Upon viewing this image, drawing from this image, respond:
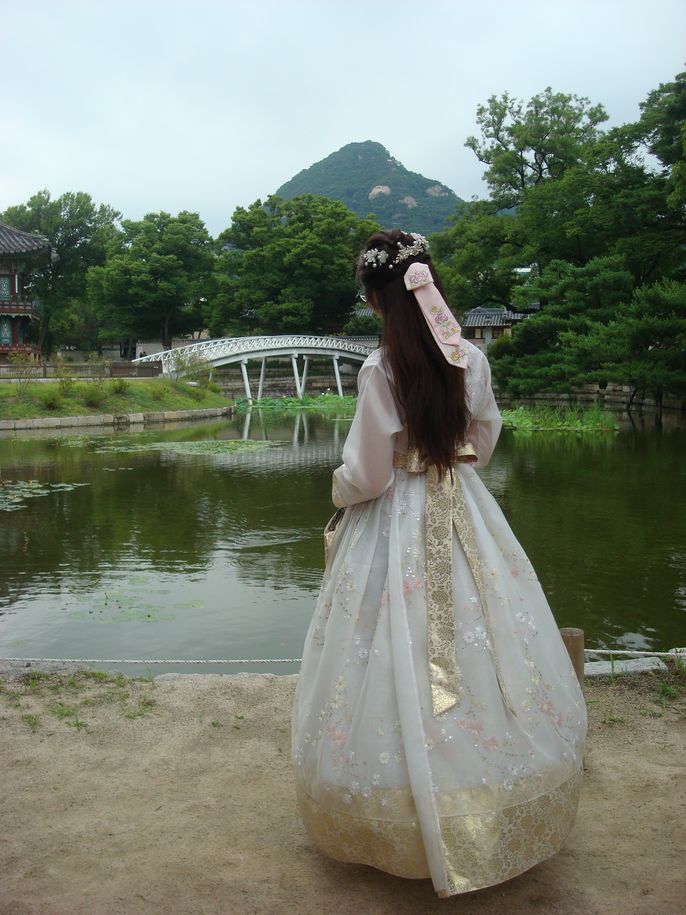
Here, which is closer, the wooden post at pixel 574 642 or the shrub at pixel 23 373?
the wooden post at pixel 574 642

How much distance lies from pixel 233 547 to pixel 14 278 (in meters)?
25.3

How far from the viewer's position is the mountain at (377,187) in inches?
3339

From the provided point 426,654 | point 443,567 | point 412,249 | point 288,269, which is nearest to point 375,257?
point 412,249

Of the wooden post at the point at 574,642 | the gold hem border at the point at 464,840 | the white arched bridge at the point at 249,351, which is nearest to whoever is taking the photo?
the gold hem border at the point at 464,840

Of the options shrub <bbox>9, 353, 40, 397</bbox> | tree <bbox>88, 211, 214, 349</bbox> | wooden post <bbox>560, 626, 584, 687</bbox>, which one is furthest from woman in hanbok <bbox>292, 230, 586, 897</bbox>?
tree <bbox>88, 211, 214, 349</bbox>

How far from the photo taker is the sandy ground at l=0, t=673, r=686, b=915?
1.87 meters

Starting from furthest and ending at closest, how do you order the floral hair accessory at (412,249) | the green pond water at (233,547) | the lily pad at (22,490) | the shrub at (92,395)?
1. the shrub at (92,395)
2. the lily pad at (22,490)
3. the green pond water at (233,547)
4. the floral hair accessory at (412,249)

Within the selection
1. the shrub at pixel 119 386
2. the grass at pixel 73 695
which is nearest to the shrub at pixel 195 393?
the shrub at pixel 119 386

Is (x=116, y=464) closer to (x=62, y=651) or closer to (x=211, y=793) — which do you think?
(x=62, y=651)

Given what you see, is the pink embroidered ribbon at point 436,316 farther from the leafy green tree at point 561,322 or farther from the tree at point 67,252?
the tree at point 67,252

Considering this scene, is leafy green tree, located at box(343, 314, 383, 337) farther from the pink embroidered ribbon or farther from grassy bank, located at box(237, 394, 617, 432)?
the pink embroidered ribbon

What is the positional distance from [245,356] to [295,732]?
2867cm

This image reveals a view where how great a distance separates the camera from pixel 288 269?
37031 mm

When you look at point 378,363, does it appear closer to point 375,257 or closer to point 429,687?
point 375,257
